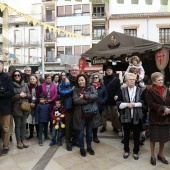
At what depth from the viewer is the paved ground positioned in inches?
123

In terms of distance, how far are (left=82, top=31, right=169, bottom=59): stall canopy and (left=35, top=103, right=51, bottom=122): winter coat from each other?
8.73 ft

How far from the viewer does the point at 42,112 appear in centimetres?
410

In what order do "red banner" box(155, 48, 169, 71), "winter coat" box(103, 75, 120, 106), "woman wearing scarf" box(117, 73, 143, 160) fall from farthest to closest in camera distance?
1. "red banner" box(155, 48, 169, 71)
2. "winter coat" box(103, 75, 120, 106)
3. "woman wearing scarf" box(117, 73, 143, 160)

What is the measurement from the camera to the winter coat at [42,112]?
411cm

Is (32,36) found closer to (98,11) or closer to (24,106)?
(98,11)

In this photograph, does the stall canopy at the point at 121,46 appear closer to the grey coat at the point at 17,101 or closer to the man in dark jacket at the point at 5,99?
the grey coat at the point at 17,101

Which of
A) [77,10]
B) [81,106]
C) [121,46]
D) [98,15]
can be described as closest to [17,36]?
[77,10]

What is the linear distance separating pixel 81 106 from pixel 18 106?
4.28 feet

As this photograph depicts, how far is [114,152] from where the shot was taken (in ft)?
12.2

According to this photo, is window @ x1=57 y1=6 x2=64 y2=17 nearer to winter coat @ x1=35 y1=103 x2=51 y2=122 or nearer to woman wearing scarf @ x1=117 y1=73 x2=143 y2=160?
winter coat @ x1=35 y1=103 x2=51 y2=122

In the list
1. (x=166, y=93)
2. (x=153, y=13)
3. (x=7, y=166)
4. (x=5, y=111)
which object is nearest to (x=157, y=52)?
(x=166, y=93)

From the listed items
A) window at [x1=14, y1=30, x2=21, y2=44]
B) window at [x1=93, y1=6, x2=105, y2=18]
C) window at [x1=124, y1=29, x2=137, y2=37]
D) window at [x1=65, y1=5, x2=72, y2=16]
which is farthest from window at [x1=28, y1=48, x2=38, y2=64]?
window at [x1=124, y1=29, x2=137, y2=37]

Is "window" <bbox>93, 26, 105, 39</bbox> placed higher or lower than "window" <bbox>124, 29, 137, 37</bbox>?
higher

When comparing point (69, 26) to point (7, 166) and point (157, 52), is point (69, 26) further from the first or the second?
point (7, 166)
